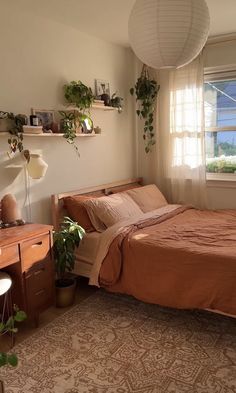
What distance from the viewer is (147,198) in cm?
361

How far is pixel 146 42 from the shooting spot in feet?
5.14

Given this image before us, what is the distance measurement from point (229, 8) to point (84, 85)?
4.63 feet

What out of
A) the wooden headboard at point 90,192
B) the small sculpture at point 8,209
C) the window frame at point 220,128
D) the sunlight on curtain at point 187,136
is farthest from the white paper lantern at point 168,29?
the window frame at point 220,128

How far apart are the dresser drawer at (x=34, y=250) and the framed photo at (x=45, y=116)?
3.35ft

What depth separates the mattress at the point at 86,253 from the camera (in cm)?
289

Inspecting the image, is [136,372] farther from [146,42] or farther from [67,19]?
[67,19]

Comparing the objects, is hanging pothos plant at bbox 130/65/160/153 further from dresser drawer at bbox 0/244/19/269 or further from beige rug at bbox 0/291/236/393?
dresser drawer at bbox 0/244/19/269

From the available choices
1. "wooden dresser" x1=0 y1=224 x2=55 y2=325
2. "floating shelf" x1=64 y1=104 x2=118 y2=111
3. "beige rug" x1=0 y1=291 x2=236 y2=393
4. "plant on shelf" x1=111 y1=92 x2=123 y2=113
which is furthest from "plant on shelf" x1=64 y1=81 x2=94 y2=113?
"beige rug" x1=0 y1=291 x2=236 y2=393

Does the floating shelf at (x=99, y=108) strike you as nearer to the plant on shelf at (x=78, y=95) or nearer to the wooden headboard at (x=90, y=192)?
the plant on shelf at (x=78, y=95)

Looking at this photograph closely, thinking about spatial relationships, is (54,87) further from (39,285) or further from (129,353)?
(129,353)

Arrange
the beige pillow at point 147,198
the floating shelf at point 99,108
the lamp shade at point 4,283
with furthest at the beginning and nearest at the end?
the beige pillow at point 147,198 < the floating shelf at point 99,108 < the lamp shade at point 4,283

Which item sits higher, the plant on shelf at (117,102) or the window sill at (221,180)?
the plant on shelf at (117,102)

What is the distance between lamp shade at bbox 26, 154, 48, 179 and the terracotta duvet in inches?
29.3

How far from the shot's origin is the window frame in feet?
12.1
